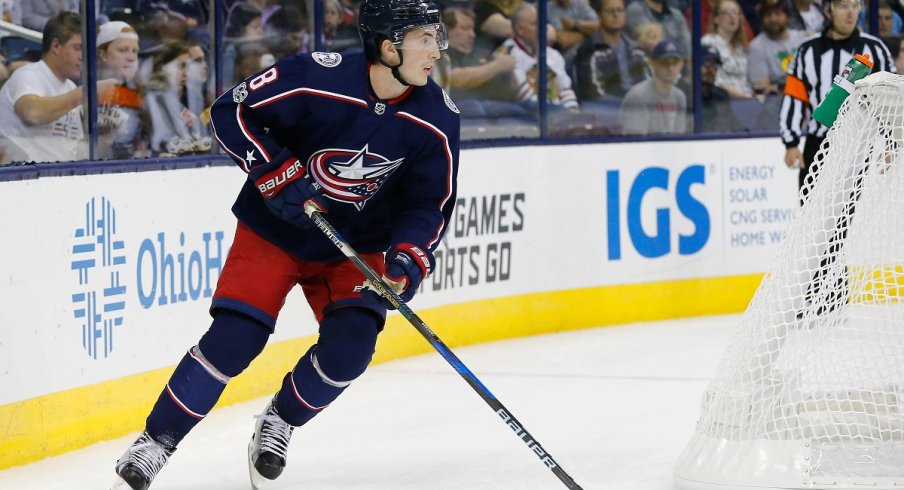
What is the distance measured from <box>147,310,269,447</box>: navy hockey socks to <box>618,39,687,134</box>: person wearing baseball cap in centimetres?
371

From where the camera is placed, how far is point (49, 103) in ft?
14.0

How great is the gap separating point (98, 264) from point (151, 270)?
0.82 ft

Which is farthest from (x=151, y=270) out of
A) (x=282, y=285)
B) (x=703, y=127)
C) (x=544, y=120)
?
(x=703, y=127)

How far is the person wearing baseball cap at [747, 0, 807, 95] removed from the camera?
7.22 meters

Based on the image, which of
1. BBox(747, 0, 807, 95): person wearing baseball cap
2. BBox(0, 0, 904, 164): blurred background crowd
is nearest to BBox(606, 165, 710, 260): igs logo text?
BBox(0, 0, 904, 164): blurred background crowd

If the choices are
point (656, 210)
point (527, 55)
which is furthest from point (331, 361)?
point (656, 210)

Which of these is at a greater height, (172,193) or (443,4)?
(443,4)

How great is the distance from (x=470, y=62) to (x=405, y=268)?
3.02 m

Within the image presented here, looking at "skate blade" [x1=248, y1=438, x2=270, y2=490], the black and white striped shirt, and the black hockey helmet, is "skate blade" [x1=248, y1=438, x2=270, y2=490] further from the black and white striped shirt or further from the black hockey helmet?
the black and white striped shirt

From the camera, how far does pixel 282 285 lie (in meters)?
3.34

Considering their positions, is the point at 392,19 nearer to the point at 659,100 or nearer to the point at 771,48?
the point at 659,100

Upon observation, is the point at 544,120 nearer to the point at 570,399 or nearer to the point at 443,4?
the point at 443,4

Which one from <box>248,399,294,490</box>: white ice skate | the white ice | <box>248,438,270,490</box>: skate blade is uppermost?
<box>248,399,294,490</box>: white ice skate

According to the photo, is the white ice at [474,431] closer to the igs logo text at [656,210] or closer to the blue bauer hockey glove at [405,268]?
the blue bauer hockey glove at [405,268]
